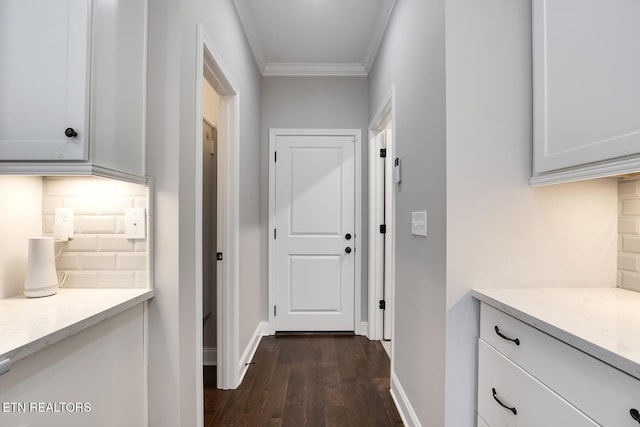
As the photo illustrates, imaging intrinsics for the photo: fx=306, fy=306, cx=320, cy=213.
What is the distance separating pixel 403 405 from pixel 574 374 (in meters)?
1.23

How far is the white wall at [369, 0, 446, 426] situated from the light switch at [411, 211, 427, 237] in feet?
0.10

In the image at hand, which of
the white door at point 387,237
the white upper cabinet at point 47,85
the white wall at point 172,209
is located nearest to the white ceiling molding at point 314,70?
the white door at point 387,237

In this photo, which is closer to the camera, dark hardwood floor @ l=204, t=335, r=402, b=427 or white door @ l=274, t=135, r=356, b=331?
dark hardwood floor @ l=204, t=335, r=402, b=427

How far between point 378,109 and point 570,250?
5.63ft

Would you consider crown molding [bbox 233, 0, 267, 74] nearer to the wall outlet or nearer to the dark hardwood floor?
the wall outlet

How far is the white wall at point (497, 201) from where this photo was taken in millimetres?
1269

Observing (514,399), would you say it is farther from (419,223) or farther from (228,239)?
(228,239)

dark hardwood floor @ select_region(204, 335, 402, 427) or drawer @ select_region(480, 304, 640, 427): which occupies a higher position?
drawer @ select_region(480, 304, 640, 427)

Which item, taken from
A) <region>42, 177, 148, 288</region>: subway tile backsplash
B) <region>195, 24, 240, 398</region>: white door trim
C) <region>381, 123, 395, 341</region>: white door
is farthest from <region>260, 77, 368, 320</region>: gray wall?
<region>42, 177, 148, 288</region>: subway tile backsplash

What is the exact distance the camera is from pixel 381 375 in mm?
2270

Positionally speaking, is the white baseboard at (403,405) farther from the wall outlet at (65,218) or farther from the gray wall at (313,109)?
the wall outlet at (65,218)

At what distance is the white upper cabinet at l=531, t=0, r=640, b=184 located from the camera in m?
0.89

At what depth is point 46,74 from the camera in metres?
0.92

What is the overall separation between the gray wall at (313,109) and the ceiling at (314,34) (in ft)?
0.34
